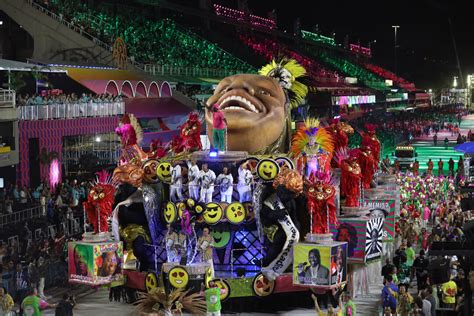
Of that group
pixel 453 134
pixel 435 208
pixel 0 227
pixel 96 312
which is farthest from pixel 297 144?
pixel 453 134

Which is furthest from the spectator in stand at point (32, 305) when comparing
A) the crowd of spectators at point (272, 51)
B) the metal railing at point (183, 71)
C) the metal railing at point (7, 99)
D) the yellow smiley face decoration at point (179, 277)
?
the crowd of spectators at point (272, 51)

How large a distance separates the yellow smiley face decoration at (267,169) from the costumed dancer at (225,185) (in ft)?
1.92

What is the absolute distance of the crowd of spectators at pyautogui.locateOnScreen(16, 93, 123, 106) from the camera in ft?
94.5

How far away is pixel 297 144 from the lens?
20.4m

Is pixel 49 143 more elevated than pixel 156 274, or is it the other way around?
pixel 49 143

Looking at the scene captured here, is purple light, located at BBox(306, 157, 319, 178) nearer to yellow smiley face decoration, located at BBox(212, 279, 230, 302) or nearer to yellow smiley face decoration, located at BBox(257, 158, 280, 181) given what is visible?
yellow smiley face decoration, located at BBox(257, 158, 280, 181)

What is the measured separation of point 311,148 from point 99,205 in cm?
443

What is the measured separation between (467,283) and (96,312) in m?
10.1

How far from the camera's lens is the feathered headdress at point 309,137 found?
66.2 feet

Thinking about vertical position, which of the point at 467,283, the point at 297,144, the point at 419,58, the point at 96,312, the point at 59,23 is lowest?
the point at 96,312

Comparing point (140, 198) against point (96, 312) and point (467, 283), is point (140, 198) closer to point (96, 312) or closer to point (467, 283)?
point (96, 312)

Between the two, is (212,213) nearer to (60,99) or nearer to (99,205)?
(99,205)

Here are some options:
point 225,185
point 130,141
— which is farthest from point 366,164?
point 130,141

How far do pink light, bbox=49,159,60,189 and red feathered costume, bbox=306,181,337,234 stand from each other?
1235 cm
